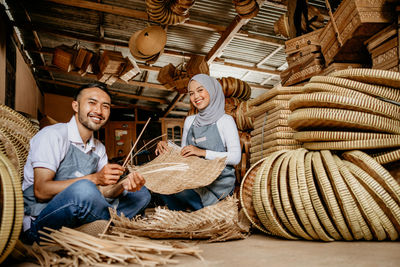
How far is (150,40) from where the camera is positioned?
14.6 ft

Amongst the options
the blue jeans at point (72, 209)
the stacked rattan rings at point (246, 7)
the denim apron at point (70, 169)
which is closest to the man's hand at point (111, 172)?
the blue jeans at point (72, 209)

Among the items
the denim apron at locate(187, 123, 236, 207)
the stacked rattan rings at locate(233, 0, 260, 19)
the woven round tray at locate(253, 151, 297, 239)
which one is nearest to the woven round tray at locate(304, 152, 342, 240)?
the woven round tray at locate(253, 151, 297, 239)

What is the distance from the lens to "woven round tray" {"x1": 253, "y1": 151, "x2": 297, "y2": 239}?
1752 mm

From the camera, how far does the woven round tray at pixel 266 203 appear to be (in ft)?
5.75

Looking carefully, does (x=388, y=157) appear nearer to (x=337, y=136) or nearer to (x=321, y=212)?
(x=337, y=136)

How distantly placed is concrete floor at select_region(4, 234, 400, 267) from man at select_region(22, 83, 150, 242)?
1.50 ft

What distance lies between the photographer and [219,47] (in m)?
5.13

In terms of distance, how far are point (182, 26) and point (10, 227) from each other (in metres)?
4.57

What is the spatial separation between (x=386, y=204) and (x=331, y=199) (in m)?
0.26

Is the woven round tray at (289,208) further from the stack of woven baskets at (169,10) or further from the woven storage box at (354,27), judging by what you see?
the stack of woven baskets at (169,10)

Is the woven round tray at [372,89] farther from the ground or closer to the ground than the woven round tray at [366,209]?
farther from the ground

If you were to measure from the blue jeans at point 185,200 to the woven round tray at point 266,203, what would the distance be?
760 millimetres

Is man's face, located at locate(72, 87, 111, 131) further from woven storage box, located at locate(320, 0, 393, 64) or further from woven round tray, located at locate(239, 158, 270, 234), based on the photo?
woven storage box, located at locate(320, 0, 393, 64)

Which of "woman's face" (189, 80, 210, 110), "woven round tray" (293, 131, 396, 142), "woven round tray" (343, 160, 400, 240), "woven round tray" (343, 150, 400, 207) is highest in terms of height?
"woman's face" (189, 80, 210, 110)
